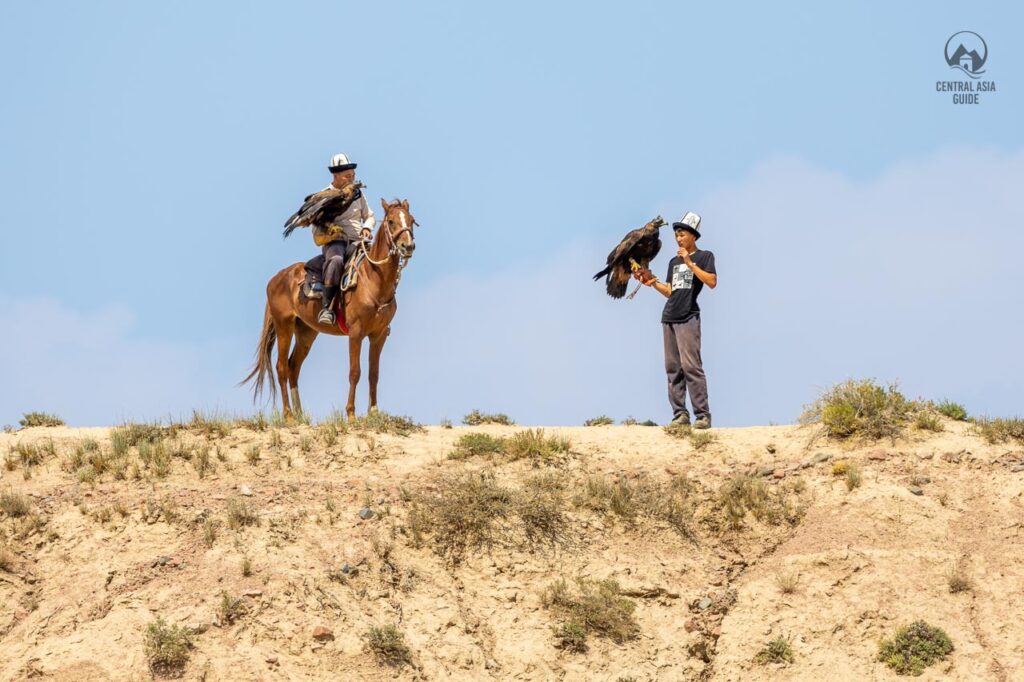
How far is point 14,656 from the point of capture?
15352 mm

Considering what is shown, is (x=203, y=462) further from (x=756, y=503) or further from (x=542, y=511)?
(x=756, y=503)

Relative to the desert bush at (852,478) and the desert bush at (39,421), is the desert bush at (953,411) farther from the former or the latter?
the desert bush at (39,421)

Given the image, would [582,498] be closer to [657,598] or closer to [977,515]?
[657,598]

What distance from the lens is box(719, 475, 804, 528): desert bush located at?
18.4 m

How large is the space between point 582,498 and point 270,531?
418 cm

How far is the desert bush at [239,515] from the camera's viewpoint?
17391 mm

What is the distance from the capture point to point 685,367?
20547mm

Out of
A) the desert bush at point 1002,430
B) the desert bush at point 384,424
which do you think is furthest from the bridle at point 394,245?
the desert bush at point 1002,430

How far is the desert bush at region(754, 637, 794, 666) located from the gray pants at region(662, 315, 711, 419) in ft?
17.0

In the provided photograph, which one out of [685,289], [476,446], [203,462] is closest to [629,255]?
[685,289]

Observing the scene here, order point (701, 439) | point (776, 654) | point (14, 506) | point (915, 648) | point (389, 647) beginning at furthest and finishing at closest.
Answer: point (701, 439) < point (14, 506) < point (776, 654) < point (915, 648) < point (389, 647)

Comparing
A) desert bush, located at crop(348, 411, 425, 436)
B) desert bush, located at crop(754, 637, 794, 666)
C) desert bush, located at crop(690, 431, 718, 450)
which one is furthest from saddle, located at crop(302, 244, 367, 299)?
desert bush, located at crop(754, 637, 794, 666)

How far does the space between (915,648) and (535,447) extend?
242 inches

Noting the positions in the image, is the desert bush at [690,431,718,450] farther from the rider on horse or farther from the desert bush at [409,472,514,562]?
the rider on horse
